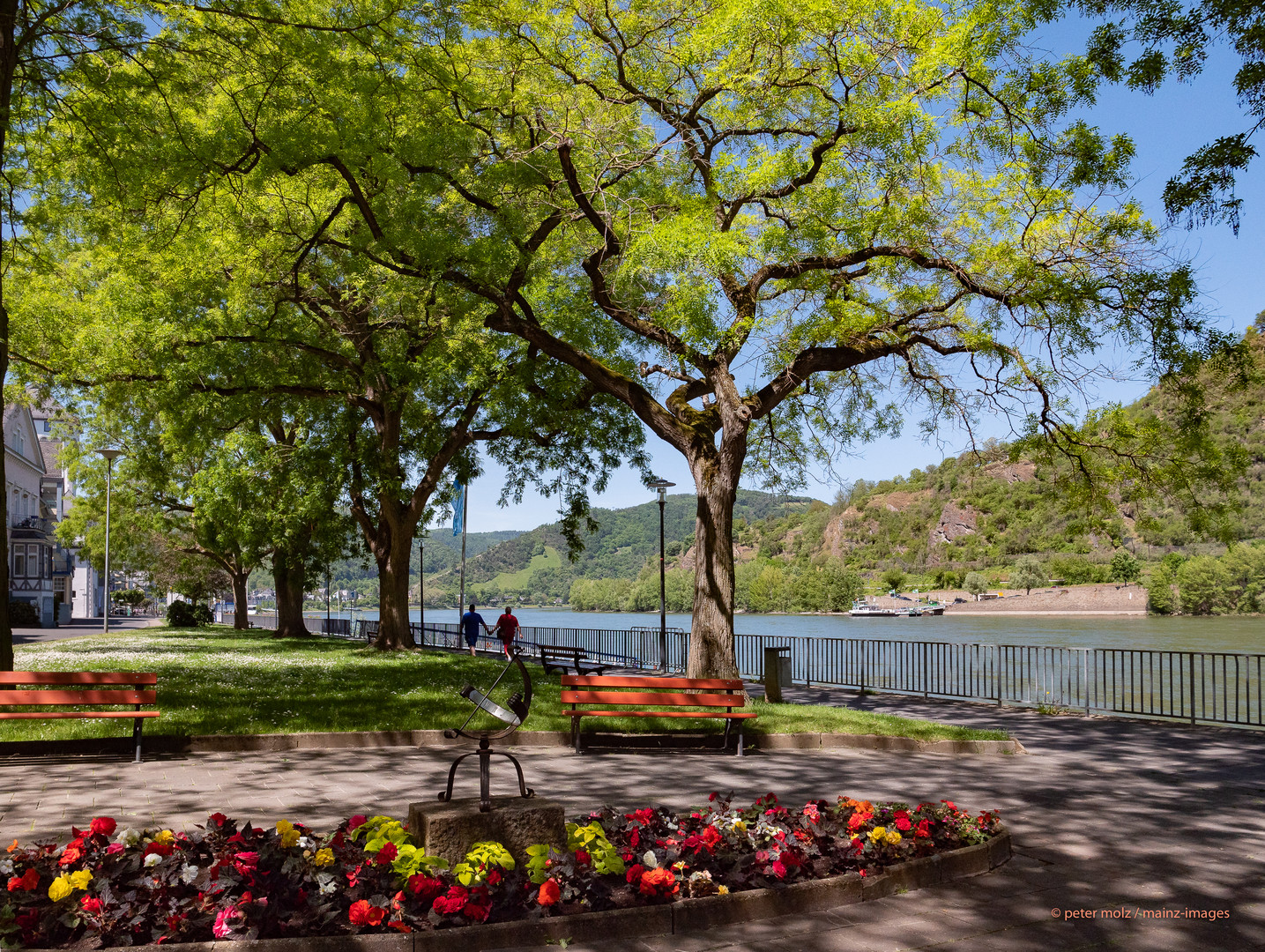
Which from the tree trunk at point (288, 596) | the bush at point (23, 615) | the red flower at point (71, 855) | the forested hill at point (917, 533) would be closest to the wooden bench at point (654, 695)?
the red flower at point (71, 855)

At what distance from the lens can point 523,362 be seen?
1925cm

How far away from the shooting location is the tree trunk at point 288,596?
38.3 metres

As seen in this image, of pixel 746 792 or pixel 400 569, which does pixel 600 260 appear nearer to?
pixel 746 792

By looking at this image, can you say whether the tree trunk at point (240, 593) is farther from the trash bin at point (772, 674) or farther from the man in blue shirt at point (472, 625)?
the trash bin at point (772, 674)

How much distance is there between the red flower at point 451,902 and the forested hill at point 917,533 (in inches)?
467

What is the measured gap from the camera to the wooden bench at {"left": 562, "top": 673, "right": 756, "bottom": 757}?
10.8 metres

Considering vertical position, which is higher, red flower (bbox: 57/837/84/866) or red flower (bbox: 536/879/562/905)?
red flower (bbox: 57/837/84/866)

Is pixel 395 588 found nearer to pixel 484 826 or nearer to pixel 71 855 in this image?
pixel 484 826

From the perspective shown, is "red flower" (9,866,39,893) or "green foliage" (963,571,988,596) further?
"green foliage" (963,571,988,596)

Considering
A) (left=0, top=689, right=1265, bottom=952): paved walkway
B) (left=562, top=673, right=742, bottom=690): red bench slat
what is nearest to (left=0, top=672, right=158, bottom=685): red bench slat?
(left=0, top=689, right=1265, bottom=952): paved walkway

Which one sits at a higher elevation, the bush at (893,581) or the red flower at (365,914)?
the red flower at (365,914)

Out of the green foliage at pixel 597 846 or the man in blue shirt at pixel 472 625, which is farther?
the man in blue shirt at pixel 472 625

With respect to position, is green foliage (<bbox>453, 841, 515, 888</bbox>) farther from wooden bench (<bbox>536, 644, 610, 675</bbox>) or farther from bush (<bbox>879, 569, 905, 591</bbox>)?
bush (<bbox>879, 569, 905, 591</bbox>)

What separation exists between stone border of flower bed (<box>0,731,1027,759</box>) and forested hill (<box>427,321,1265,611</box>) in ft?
19.4
